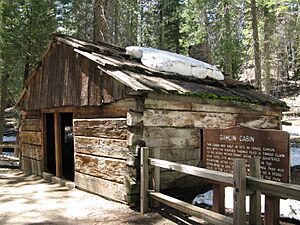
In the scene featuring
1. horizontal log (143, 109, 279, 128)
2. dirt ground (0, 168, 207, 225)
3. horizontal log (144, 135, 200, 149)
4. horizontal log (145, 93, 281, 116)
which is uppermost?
horizontal log (145, 93, 281, 116)

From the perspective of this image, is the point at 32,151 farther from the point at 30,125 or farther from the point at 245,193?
the point at 245,193

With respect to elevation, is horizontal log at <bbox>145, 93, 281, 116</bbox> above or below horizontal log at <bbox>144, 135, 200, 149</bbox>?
above

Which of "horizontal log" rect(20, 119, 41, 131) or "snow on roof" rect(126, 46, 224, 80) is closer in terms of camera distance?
"snow on roof" rect(126, 46, 224, 80)

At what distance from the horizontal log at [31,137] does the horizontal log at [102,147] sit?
2704 mm

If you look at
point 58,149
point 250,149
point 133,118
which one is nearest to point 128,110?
point 133,118

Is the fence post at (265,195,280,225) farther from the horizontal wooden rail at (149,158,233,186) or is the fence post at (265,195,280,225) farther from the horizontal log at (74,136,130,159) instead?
the horizontal log at (74,136,130,159)

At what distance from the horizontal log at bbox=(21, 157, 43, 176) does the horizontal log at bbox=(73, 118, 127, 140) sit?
2.95 metres

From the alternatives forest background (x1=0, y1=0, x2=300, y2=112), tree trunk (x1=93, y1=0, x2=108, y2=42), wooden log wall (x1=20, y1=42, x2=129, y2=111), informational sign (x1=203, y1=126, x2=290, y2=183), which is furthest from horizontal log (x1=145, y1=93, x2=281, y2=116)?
tree trunk (x1=93, y1=0, x2=108, y2=42)

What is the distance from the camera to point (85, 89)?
26.2 feet

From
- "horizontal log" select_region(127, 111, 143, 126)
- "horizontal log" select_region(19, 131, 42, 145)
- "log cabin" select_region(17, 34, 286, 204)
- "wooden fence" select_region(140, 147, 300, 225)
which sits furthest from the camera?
"horizontal log" select_region(19, 131, 42, 145)

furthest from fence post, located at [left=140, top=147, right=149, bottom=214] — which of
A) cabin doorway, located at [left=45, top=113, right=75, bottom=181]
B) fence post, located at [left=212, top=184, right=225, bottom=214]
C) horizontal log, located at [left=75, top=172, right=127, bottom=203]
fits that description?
cabin doorway, located at [left=45, top=113, right=75, bottom=181]

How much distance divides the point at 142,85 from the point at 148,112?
61 centimetres

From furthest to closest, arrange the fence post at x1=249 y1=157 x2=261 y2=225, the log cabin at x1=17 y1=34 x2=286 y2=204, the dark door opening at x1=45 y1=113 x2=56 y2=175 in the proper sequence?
1. the dark door opening at x1=45 y1=113 x2=56 y2=175
2. the log cabin at x1=17 y1=34 x2=286 y2=204
3. the fence post at x1=249 y1=157 x2=261 y2=225

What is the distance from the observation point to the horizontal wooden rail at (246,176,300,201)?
3418 millimetres
